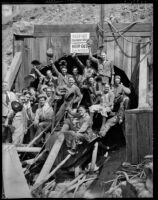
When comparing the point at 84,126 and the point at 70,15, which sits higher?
the point at 70,15

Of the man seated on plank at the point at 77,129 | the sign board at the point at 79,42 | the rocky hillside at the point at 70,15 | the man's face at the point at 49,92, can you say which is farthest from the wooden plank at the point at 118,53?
the man seated on plank at the point at 77,129

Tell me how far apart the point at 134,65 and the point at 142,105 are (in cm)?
252

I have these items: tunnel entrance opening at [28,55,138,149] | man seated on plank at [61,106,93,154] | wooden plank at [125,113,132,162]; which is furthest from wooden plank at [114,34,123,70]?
wooden plank at [125,113,132,162]

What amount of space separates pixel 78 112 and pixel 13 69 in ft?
10.5

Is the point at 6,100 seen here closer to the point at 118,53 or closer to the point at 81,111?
the point at 81,111

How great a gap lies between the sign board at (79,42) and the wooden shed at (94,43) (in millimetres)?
130

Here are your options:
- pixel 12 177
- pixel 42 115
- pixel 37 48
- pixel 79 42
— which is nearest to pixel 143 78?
pixel 79 42

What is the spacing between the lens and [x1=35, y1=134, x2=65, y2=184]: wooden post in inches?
432

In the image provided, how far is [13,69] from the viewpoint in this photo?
13906mm

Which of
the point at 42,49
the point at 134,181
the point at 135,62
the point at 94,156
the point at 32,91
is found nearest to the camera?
the point at 134,181

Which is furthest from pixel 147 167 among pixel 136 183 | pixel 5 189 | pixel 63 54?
pixel 63 54

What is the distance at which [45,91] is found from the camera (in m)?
12.7

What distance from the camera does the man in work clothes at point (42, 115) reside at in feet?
39.8

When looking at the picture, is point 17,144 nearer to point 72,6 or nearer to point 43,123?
point 43,123
